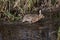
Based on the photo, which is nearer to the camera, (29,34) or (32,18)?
(29,34)

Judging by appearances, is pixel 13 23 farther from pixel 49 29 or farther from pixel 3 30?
pixel 49 29

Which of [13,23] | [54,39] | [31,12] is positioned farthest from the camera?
[31,12]

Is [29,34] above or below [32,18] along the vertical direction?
below

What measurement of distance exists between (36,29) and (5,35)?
2.42 ft

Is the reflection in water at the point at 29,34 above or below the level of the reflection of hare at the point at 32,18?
below

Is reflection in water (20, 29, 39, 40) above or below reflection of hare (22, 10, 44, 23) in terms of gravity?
below

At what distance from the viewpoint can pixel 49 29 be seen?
20.4 feet

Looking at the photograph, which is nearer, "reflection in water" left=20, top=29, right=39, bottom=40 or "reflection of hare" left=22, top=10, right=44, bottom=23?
"reflection in water" left=20, top=29, right=39, bottom=40

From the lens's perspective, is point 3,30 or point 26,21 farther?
point 26,21

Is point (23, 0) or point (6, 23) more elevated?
point (23, 0)

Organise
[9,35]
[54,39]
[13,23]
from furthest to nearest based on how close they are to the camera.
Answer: [13,23] → [9,35] → [54,39]

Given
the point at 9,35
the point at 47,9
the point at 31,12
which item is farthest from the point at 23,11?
the point at 9,35

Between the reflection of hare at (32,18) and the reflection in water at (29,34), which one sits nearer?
the reflection in water at (29,34)

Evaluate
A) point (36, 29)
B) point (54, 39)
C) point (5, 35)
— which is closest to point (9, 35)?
point (5, 35)
